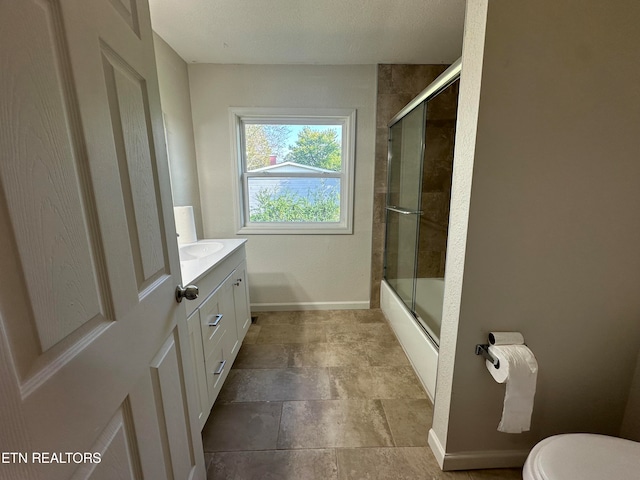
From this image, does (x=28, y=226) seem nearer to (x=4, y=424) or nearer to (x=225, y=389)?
(x=4, y=424)

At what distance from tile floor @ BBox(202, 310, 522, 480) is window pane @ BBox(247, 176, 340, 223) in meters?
1.15

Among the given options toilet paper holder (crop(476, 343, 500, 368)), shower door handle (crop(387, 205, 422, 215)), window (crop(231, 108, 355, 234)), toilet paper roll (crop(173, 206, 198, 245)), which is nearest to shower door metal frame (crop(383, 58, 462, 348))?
shower door handle (crop(387, 205, 422, 215))

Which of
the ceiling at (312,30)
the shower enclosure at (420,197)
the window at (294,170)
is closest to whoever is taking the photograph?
the ceiling at (312,30)

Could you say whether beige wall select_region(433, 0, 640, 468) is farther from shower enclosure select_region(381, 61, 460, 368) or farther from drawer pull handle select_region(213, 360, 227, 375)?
drawer pull handle select_region(213, 360, 227, 375)

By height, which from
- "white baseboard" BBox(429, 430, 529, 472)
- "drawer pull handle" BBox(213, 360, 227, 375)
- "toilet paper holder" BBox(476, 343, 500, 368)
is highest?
"toilet paper holder" BBox(476, 343, 500, 368)

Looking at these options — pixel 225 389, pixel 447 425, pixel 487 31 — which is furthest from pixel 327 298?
pixel 487 31

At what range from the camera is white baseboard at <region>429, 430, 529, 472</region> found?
1.19 metres

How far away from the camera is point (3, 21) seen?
14.2 inches

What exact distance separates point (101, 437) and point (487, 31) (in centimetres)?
150

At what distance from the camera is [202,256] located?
1.83 metres

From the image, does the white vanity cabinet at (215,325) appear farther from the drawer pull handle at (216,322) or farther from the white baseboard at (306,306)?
the white baseboard at (306,306)

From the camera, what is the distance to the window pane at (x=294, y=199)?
2.58 meters

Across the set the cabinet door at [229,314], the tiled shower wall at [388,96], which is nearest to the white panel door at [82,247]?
the cabinet door at [229,314]

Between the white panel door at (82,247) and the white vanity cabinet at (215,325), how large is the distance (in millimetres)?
429
